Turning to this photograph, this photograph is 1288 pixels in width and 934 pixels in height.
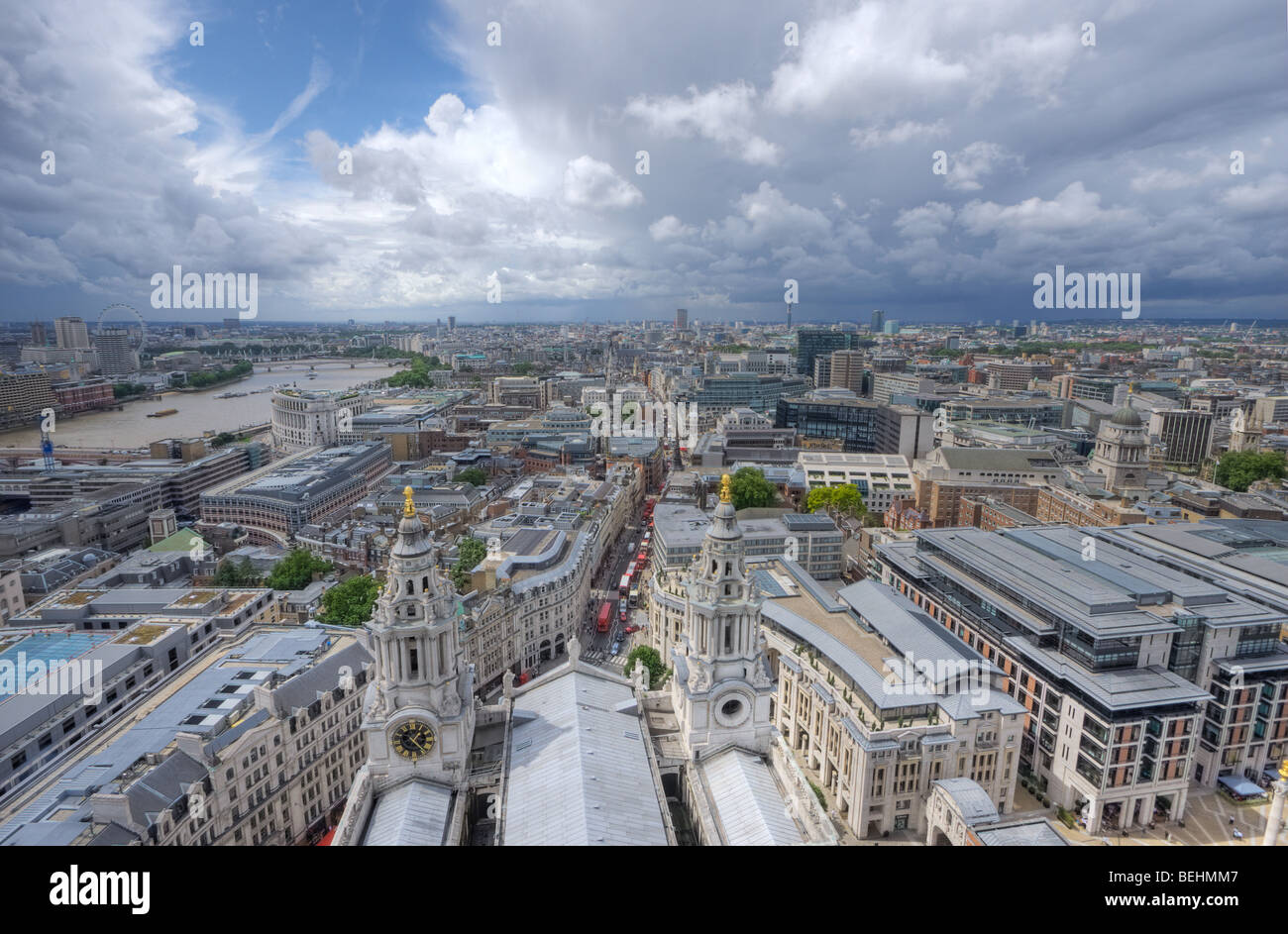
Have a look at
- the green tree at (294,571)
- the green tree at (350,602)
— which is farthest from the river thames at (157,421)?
the green tree at (350,602)

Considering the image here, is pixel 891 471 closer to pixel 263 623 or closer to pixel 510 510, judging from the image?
pixel 510 510

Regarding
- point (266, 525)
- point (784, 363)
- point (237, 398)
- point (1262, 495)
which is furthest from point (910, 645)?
point (237, 398)

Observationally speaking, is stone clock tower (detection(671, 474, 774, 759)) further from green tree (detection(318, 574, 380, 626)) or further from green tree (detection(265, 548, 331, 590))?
green tree (detection(265, 548, 331, 590))

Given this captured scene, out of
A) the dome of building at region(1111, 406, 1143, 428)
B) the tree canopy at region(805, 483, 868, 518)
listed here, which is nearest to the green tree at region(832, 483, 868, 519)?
the tree canopy at region(805, 483, 868, 518)

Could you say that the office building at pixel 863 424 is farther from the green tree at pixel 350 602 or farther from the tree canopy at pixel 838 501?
the green tree at pixel 350 602

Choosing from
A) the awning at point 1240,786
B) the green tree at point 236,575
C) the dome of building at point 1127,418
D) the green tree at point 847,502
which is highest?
the dome of building at point 1127,418

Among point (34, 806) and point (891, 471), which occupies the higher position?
point (891, 471)
